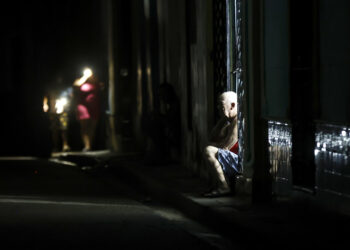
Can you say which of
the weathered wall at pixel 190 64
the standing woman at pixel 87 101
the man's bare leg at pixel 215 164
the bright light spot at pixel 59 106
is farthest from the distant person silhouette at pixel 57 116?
the man's bare leg at pixel 215 164

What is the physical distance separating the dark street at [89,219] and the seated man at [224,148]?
2.46 ft

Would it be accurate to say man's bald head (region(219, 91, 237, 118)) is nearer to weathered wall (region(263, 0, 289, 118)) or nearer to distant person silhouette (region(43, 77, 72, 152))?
weathered wall (region(263, 0, 289, 118))

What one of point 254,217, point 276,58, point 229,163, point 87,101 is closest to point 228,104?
point 229,163

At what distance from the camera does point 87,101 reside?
2542 cm

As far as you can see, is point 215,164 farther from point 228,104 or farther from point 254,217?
point 254,217

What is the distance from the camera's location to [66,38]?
30.8m

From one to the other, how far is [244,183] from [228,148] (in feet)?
2.08

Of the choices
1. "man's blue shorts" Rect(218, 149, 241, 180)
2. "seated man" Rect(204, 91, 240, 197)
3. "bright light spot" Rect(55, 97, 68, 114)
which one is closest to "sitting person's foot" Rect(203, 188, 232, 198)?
"seated man" Rect(204, 91, 240, 197)

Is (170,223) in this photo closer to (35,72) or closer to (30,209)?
(30,209)

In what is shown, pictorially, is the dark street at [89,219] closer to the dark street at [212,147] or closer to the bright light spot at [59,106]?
the dark street at [212,147]

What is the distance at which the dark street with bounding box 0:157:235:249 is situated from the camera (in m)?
10.1

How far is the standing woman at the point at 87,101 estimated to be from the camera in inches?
1000

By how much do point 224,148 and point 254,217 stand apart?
98.5 inches

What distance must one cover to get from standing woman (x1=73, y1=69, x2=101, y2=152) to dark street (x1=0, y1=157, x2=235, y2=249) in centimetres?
793
